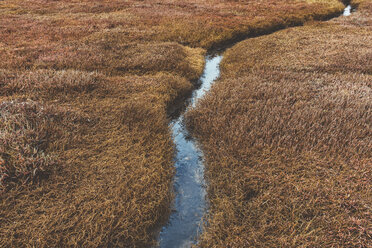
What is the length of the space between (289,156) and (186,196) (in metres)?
2.27

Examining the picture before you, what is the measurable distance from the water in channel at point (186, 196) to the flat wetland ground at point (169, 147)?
0.24m

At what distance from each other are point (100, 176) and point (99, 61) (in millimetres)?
6628

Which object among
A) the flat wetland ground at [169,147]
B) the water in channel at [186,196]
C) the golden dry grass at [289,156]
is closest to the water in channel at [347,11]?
the flat wetland ground at [169,147]

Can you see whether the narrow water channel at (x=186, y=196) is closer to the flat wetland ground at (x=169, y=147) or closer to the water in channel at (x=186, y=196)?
the water in channel at (x=186, y=196)

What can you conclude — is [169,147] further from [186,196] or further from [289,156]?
[289,156]

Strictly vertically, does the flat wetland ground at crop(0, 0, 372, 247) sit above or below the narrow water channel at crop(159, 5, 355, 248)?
above

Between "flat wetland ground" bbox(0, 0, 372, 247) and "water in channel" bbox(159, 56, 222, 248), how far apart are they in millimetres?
238

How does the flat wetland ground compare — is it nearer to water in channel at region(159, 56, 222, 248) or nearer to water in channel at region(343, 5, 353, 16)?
water in channel at region(159, 56, 222, 248)

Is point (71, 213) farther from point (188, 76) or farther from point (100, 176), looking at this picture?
point (188, 76)

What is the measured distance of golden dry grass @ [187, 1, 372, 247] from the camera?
3.18 meters

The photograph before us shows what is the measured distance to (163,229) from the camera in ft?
12.2

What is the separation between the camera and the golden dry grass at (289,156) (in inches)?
125

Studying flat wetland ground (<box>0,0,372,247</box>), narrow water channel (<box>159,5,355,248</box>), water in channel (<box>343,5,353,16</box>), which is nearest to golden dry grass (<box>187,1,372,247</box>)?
flat wetland ground (<box>0,0,372,247</box>)

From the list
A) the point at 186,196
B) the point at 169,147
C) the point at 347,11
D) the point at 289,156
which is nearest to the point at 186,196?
the point at 186,196
